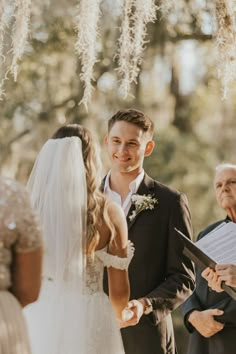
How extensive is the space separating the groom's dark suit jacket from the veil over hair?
0.53 m

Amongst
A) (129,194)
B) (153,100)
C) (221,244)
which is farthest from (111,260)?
(153,100)

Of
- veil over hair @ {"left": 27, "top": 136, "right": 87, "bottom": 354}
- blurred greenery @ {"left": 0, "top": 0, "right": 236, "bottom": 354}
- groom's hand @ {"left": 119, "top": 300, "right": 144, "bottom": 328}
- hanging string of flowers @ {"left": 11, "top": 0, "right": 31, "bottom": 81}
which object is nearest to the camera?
veil over hair @ {"left": 27, "top": 136, "right": 87, "bottom": 354}

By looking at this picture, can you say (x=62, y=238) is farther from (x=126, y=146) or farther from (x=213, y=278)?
(x=126, y=146)

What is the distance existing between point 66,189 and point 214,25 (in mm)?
1513

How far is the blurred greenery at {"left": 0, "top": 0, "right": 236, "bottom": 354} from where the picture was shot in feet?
32.4

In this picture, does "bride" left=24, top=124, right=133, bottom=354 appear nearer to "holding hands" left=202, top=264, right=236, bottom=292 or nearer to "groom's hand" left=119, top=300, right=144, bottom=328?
"groom's hand" left=119, top=300, right=144, bottom=328

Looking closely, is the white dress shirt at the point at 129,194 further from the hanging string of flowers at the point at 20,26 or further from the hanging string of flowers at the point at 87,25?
the hanging string of flowers at the point at 20,26

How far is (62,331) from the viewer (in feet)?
12.9

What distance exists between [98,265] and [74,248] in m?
0.17

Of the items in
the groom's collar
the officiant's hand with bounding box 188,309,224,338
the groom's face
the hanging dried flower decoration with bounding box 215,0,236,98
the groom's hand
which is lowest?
the officiant's hand with bounding box 188,309,224,338

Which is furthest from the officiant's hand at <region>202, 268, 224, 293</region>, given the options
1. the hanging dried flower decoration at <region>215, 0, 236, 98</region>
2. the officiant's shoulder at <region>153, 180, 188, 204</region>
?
the hanging dried flower decoration at <region>215, 0, 236, 98</region>

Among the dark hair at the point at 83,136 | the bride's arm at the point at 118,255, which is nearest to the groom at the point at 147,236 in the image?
the bride's arm at the point at 118,255

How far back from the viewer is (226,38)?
4883 millimetres

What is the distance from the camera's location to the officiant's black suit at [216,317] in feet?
14.4
